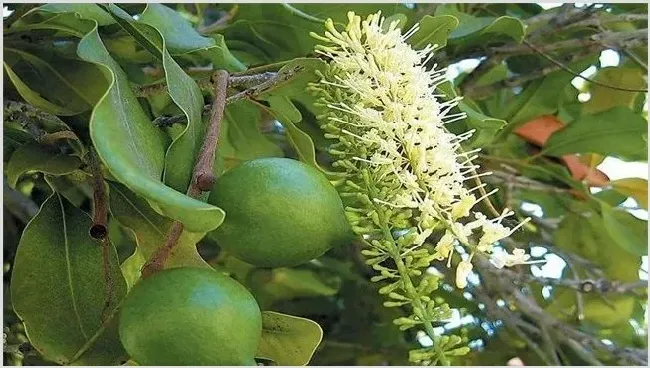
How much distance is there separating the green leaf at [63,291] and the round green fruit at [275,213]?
0.14 m

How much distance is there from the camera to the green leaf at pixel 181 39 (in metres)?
0.66

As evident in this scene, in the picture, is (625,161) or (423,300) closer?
(423,300)

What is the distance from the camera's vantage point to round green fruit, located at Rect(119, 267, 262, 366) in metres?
0.47

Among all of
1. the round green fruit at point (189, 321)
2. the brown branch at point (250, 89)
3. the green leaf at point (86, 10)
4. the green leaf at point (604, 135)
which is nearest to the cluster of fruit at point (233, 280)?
the round green fruit at point (189, 321)

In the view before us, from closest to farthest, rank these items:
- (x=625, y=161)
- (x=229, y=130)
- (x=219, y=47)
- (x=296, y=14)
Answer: (x=219, y=47)
(x=296, y=14)
(x=229, y=130)
(x=625, y=161)

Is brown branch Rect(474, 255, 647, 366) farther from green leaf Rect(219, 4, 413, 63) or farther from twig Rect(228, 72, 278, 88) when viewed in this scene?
twig Rect(228, 72, 278, 88)

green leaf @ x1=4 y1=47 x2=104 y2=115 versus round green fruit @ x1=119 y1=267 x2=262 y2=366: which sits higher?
round green fruit @ x1=119 y1=267 x2=262 y2=366

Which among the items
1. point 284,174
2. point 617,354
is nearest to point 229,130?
point 284,174

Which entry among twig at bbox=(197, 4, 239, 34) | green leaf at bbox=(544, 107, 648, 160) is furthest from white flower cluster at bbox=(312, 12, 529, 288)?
green leaf at bbox=(544, 107, 648, 160)

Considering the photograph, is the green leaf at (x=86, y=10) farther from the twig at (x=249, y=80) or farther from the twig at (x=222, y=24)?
the twig at (x=222, y=24)

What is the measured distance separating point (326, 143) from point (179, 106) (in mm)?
332

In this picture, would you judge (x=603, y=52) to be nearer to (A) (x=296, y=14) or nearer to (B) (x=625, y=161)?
(B) (x=625, y=161)

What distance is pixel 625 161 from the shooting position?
1.16 meters

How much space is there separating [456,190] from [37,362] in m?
0.54
